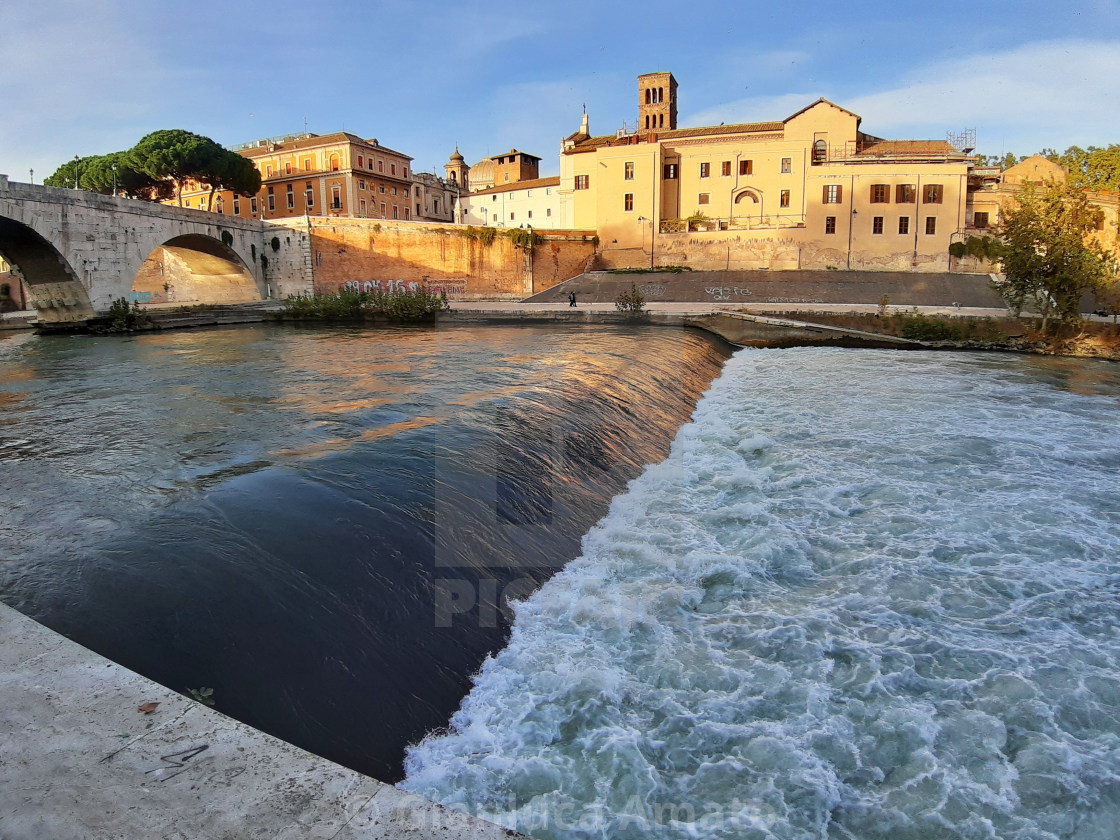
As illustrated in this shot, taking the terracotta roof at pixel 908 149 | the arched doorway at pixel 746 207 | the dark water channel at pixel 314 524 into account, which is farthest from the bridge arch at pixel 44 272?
the terracotta roof at pixel 908 149

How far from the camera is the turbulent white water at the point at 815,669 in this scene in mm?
3145

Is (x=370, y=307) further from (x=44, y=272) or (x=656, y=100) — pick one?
(x=656, y=100)

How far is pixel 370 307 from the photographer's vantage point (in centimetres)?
2586

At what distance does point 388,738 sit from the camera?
330cm

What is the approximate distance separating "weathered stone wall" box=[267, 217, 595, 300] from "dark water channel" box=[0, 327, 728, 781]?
2653 cm

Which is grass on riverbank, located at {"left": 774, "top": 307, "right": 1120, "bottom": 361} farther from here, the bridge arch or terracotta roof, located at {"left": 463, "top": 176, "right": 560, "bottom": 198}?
terracotta roof, located at {"left": 463, "top": 176, "right": 560, "bottom": 198}

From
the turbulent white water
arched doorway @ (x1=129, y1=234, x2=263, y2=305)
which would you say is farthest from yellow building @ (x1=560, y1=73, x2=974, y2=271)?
the turbulent white water

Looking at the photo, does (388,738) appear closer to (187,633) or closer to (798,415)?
(187,633)

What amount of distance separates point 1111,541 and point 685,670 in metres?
4.45

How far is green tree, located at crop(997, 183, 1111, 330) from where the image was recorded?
1905 centimetres

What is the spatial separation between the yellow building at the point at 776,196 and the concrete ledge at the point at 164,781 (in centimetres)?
3674

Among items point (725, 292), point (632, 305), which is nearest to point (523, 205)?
point (725, 292)

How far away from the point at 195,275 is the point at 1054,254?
3802 centimetres

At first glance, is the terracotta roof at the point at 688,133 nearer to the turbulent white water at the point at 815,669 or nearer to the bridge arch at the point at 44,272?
the bridge arch at the point at 44,272
